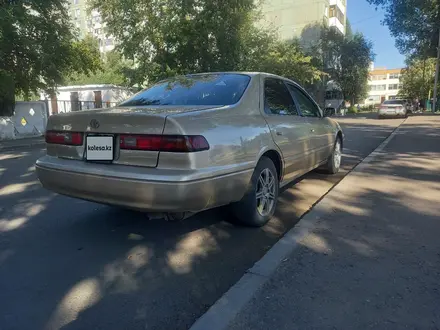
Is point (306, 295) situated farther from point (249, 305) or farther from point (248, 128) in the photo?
point (248, 128)

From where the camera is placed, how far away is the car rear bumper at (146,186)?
285cm

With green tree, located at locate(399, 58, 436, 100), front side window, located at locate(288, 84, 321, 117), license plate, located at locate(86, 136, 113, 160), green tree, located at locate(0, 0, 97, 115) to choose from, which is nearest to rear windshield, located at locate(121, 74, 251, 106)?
license plate, located at locate(86, 136, 113, 160)

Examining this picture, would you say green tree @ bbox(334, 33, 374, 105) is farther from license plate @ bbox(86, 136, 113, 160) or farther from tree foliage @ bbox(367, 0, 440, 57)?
license plate @ bbox(86, 136, 113, 160)

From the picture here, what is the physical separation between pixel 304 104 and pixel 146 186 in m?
3.08

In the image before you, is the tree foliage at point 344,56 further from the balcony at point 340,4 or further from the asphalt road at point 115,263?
the asphalt road at point 115,263

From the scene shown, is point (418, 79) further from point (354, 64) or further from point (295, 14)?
point (295, 14)

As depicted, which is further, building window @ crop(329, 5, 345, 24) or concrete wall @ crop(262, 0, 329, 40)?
building window @ crop(329, 5, 345, 24)

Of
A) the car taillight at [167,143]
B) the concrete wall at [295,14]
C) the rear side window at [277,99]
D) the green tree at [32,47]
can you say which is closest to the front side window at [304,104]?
the rear side window at [277,99]

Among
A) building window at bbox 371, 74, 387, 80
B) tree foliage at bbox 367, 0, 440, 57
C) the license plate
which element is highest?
building window at bbox 371, 74, 387, 80

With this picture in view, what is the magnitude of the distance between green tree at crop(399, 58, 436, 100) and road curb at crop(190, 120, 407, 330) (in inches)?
2263

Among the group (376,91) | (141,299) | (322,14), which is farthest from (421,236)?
(376,91)

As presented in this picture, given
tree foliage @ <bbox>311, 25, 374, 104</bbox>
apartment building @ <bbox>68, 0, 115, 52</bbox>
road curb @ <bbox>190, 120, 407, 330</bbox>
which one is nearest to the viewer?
road curb @ <bbox>190, 120, 407, 330</bbox>

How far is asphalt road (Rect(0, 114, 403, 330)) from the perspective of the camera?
238 centimetres

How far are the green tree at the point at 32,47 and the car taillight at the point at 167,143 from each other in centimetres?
1319
